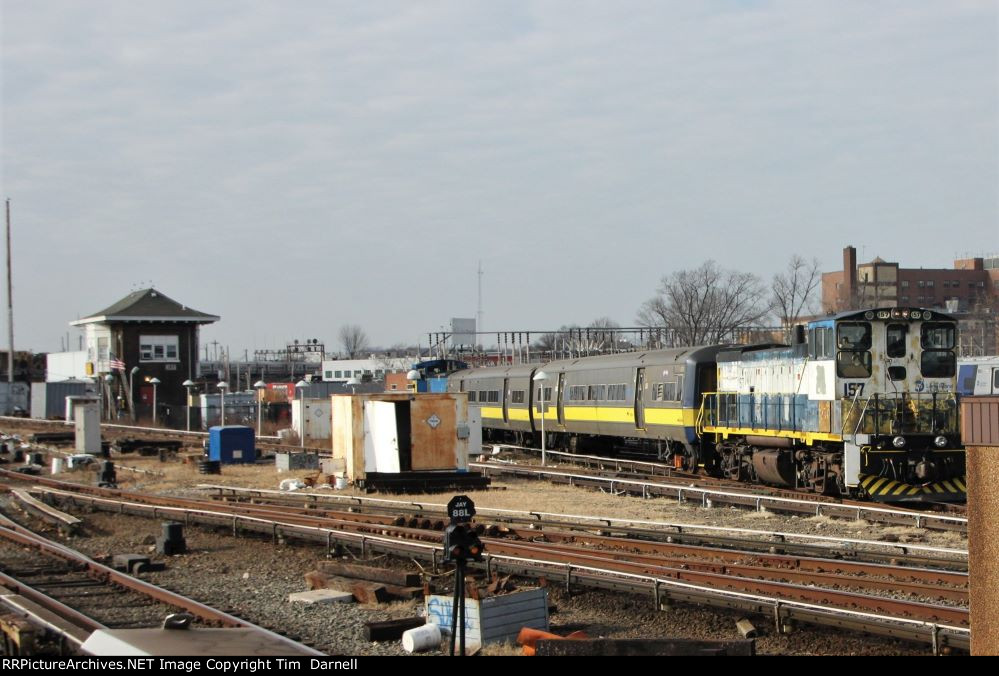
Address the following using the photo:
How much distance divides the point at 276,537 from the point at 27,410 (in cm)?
6780

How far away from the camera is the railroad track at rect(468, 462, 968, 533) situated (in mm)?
18641

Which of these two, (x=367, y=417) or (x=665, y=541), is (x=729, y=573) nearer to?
(x=665, y=541)

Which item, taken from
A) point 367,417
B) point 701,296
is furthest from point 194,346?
point 367,417

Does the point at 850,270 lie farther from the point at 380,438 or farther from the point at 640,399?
the point at 380,438

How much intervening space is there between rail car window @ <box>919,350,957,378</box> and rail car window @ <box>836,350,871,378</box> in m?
1.26

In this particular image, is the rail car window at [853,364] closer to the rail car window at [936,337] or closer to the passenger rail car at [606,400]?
the rail car window at [936,337]

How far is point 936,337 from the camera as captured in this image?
22047mm

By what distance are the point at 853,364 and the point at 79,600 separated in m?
15.0

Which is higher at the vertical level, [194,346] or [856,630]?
[194,346]

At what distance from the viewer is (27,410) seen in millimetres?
79375

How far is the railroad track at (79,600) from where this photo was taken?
38.2ft

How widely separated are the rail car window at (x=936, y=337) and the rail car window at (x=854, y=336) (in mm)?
1204

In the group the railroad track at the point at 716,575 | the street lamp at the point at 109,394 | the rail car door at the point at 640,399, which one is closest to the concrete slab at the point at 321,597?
the railroad track at the point at 716,575

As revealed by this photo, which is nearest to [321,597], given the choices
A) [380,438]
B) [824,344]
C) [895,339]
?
[824,344]
